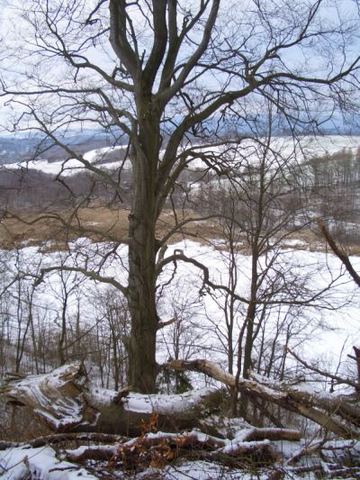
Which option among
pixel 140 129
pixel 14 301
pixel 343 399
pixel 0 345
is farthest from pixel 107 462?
pixel 14 301

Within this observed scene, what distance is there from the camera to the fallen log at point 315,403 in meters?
3.79

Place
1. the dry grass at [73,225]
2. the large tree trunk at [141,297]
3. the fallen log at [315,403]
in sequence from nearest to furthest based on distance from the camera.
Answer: the fallen log at [315,403] < the large tree trunk at [141,297] < the dry grass at [73,225]

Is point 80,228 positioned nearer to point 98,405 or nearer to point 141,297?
point 141,297

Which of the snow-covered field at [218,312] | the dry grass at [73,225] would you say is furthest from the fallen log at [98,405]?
the snow-covered field at [218,312]

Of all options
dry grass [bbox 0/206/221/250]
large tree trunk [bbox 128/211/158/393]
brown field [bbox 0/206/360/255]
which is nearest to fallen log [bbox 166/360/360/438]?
large tree trunk [bbox 128/211/158/393]

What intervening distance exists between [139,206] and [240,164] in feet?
8.27

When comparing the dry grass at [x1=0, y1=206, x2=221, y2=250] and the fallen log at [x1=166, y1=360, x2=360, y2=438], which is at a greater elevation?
the dry grass at [x1=0, y1=206, x2=221, y2=250]

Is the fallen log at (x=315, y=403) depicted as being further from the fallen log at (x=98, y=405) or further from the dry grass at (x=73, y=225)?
the dry grass at (x=73, y=225)

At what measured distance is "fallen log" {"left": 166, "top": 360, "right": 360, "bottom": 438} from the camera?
3787mm

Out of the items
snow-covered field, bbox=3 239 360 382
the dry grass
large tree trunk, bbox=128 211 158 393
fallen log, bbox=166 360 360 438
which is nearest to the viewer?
fallen log, bbox=166 360 360 438

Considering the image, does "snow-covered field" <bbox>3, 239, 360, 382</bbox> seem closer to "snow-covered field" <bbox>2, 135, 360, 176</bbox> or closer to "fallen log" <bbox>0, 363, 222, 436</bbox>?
"snow-covered field" <bbox>2, 135, 360, 176</bbox>

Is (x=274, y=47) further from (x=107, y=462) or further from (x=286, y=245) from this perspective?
(x=286, y=245)

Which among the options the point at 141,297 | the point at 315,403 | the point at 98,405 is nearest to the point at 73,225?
the point at 141,297

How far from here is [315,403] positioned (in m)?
4.11
